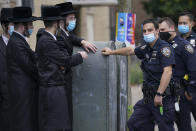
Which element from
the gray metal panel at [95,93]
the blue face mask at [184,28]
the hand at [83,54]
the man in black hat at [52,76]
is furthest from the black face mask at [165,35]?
the man in black hat at [52,76]

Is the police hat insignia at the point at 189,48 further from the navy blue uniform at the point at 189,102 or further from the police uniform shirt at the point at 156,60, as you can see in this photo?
the police uniform shirt at the point at 156,60

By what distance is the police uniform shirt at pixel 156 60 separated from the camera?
17.2ft

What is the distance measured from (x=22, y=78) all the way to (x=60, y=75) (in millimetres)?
544

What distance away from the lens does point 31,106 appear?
5273 mm

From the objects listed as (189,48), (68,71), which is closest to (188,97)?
(189,48)

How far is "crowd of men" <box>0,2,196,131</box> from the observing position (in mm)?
4957

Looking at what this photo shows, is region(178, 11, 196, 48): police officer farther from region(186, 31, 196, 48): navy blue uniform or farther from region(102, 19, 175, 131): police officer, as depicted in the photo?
region(102, 19, 175, 131): police officer

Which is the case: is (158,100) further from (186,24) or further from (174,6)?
(174,6)

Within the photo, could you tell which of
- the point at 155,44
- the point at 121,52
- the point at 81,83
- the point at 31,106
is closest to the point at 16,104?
the point at 31,106

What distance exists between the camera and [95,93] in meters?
5.47

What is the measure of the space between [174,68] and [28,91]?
6.66 feet

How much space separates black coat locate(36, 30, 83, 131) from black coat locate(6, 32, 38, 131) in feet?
0.80

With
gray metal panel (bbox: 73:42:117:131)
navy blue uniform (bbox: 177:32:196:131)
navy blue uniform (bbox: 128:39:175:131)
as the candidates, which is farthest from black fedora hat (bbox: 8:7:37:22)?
navy blue uniform (bbox: 177:32:196:131)

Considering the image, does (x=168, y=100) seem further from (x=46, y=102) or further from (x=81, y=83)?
(x=46, y=102)
